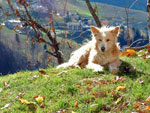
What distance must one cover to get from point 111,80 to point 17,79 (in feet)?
9.48

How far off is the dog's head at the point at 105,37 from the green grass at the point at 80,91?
2.83 feet

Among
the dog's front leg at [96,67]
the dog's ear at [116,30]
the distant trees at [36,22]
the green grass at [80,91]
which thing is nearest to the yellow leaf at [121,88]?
the green grass at [80,91]

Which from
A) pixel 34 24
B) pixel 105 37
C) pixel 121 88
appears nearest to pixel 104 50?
pixel 105 37

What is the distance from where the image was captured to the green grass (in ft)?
14.3

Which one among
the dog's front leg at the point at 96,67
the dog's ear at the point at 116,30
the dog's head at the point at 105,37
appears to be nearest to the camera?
the dog's front leg at the point at 96,67

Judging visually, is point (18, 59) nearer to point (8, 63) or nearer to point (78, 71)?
point (8, 63)

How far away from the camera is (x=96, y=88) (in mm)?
5016

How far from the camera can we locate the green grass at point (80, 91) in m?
4.37

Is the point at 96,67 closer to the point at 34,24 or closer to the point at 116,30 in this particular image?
the point at 116,30

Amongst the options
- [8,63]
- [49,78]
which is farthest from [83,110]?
[8,63]

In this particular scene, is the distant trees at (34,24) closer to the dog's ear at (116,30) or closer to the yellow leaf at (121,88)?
the dog's ear at (116,30)

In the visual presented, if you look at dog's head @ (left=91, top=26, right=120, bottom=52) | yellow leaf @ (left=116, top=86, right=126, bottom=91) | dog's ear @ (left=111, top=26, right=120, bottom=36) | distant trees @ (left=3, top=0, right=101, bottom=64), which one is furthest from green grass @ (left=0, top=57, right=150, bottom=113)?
distant trees @ (left=3, top=0, right=101, bottom=64)

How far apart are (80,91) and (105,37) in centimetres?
248

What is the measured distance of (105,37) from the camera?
6859mm
